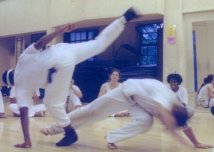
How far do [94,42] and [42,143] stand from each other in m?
1.14

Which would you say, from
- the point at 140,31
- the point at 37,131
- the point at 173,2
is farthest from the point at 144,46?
the point at 37,131

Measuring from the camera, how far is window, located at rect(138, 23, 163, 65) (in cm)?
1344

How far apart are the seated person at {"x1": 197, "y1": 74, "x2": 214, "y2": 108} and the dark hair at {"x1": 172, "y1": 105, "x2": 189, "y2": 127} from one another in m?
5.01

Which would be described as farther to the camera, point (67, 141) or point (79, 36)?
point (79, 36)

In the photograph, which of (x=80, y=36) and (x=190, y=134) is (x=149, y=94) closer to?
(x=190, y=134)

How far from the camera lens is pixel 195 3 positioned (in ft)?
29.6

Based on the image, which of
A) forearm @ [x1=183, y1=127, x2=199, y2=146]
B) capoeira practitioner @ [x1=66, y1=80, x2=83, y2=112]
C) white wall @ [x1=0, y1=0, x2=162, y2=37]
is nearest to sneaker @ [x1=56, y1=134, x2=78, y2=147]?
forearm @ [x1=183, y1=127, x2=199, y2=146]

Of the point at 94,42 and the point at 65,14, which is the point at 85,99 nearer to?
the point at 65,14

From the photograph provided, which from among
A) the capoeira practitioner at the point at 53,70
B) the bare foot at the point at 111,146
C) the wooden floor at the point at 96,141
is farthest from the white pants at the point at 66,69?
the bare foot at the point at 111,146

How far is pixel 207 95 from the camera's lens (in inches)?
321

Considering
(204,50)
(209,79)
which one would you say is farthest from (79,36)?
(209,79)

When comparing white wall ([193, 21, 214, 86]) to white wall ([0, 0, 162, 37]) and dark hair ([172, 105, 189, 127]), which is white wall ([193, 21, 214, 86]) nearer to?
white wall ([0, 0, 162, 37])

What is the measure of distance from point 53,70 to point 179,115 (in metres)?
1.25

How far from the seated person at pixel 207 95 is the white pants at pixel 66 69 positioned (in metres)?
4.76
